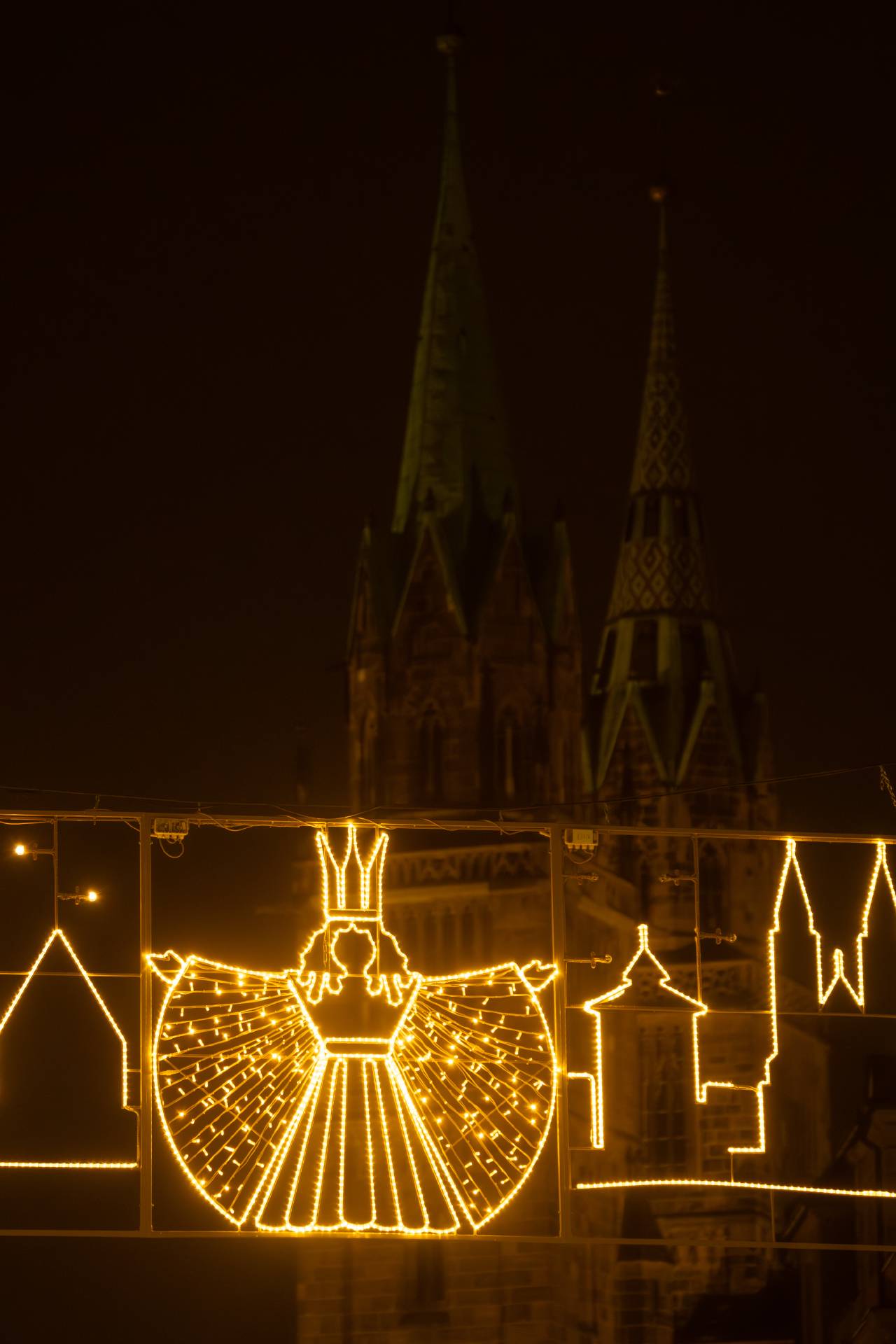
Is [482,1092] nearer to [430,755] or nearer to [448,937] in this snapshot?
[448,937]

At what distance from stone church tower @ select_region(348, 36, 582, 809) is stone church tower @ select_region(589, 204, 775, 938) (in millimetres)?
5535

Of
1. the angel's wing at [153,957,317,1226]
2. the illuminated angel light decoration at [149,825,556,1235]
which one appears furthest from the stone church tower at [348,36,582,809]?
the angel's wing at [153,957,317,1226]

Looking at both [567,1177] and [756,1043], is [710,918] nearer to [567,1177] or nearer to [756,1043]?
[756,1043]

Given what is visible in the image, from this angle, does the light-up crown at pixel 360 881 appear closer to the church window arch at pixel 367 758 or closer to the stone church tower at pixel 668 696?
the church window arch at pixel 367 758

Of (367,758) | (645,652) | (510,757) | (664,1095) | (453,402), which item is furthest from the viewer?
(645,652)

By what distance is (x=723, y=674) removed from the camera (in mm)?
73562

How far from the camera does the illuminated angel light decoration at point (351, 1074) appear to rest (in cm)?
3594

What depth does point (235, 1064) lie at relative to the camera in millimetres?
45062

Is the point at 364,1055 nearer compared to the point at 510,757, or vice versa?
the point at 364,1055

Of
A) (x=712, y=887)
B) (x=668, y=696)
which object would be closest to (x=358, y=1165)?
(x=712, y=887)

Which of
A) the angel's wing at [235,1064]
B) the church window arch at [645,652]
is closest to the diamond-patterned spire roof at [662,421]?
the church window arch at [645,652]

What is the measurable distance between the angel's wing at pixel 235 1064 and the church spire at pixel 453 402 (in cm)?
1450

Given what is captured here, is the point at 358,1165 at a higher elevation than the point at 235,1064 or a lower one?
lower

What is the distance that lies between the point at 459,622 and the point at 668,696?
939cm
